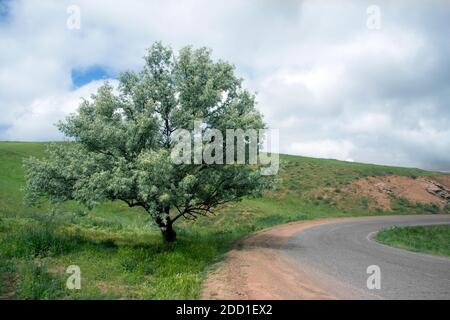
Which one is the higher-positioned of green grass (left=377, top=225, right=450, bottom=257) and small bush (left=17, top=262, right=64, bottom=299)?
small bush (left=17, top=262, right=64, bottom=299)

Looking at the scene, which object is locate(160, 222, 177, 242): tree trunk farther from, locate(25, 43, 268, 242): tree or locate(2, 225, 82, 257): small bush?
locate(2, 225, 82, 257): small bush

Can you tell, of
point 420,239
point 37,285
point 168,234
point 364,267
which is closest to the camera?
point 37,285

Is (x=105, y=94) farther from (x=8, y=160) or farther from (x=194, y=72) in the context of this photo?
(x=8, y=160)

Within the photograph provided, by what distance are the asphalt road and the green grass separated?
1.54 m

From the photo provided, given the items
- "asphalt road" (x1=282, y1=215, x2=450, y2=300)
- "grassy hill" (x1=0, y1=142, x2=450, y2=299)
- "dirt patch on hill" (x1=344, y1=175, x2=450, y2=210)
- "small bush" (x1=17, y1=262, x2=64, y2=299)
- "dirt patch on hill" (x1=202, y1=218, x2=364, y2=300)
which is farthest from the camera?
"dirt patch on hill" (x1=344, y1=175, x2=450, y2=210)

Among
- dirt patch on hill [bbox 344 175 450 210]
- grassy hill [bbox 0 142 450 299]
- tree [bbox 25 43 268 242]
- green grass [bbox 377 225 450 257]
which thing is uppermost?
tree [bbox 25 43 268 242]

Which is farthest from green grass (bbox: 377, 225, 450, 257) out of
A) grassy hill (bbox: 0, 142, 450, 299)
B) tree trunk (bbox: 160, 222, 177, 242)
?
tree trunk (bbox: 160, 222, 177, 242)

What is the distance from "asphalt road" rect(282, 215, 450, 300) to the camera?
12551mm

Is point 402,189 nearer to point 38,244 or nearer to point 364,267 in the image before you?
point 364,267

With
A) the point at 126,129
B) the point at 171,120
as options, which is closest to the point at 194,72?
the point at 171,120

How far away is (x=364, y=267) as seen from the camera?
16.7 m

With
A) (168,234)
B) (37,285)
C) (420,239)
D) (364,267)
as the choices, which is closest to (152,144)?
(168,234)

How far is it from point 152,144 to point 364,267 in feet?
43.4
